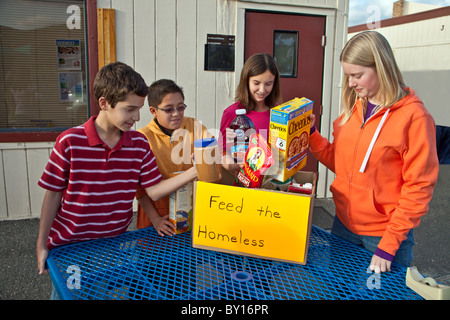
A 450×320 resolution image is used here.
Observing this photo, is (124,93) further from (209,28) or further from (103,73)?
(209,28)

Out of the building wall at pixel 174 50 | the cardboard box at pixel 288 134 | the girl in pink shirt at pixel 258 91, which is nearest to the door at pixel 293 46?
the building wall at pixel 174 50

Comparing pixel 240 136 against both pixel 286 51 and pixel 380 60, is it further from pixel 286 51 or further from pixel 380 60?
pixel 286 51

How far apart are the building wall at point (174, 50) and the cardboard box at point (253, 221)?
8.99ft

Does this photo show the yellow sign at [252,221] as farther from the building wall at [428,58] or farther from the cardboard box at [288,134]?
the building wall at [428,58]

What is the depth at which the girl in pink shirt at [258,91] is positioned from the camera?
2.23m

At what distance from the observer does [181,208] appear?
1584 millimetres

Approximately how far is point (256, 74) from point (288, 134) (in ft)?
3.15

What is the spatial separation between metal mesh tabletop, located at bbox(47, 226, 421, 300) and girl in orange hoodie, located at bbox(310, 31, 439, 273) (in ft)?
0.43

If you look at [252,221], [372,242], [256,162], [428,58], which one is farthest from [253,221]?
[428,58]

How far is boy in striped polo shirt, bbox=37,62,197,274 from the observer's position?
4.84ft

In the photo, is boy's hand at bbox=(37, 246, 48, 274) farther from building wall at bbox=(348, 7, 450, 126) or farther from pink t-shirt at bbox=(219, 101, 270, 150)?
building wall at bbox=(348, 7, 450, 126)


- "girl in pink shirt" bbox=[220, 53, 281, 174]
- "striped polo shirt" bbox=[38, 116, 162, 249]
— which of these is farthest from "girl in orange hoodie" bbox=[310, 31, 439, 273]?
"striped polo shirt" bbox=[38, 116, 162, 249]

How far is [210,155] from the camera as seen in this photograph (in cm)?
139
